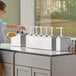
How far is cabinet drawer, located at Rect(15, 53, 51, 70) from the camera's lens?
2.37 m

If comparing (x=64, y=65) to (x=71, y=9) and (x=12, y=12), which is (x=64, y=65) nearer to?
(x=71, y=9)

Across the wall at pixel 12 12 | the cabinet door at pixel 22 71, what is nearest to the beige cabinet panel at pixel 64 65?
the cabinet door at pixel 22 71

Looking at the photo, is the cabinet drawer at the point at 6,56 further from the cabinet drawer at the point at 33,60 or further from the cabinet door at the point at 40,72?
the cabinet door at the point at 40,72

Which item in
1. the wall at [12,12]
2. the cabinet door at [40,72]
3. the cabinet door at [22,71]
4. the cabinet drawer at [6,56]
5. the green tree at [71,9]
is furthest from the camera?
the wall at [12,12]

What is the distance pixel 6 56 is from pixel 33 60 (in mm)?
420

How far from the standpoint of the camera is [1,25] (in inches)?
118

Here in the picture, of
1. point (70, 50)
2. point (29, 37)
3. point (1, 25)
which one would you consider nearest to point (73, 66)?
point (70, 50)

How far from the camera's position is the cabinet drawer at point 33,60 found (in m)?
2.37

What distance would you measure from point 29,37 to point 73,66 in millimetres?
612

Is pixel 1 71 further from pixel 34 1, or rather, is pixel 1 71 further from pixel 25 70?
pixel 34 1

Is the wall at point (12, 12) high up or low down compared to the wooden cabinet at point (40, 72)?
up

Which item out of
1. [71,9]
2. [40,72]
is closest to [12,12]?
[71,9]

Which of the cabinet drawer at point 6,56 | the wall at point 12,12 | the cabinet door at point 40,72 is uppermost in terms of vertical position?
the wall at point 12,12

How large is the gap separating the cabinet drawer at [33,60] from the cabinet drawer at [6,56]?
0.30 ft
